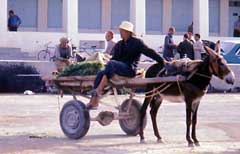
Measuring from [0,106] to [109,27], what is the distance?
19.8 meters

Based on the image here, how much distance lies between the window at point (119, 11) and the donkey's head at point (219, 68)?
27548 mm

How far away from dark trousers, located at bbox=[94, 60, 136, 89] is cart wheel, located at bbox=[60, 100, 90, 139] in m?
0.71

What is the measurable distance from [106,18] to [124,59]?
26.6 m

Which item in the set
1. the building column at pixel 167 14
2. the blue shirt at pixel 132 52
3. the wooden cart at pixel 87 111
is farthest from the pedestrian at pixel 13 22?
the blue shirt at pixel 132 52

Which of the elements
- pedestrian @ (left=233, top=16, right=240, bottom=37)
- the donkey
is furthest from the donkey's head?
pedestrian @ (left=233, top=16, right=240, bottom=37)

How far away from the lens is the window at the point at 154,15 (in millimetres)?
40438

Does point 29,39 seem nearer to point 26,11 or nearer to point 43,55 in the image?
point 43,55

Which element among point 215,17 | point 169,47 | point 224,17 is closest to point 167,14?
point 215,17

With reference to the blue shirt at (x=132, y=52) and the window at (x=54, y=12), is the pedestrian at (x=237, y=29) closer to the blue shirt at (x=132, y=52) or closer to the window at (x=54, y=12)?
the window at (x=54, y=12)

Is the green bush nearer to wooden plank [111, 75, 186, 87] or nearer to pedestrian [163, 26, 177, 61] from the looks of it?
wooden plank [111, 75, 186, 87]

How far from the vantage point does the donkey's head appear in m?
11.9

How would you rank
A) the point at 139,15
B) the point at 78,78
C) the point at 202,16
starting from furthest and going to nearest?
the point at 202,16
the point at 139,15
the point at 78,78

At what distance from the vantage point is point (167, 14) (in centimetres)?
4041

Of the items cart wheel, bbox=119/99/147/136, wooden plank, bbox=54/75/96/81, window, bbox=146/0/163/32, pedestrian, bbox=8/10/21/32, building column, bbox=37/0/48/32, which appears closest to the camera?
wooden plank, bbox=54/75/96/81
